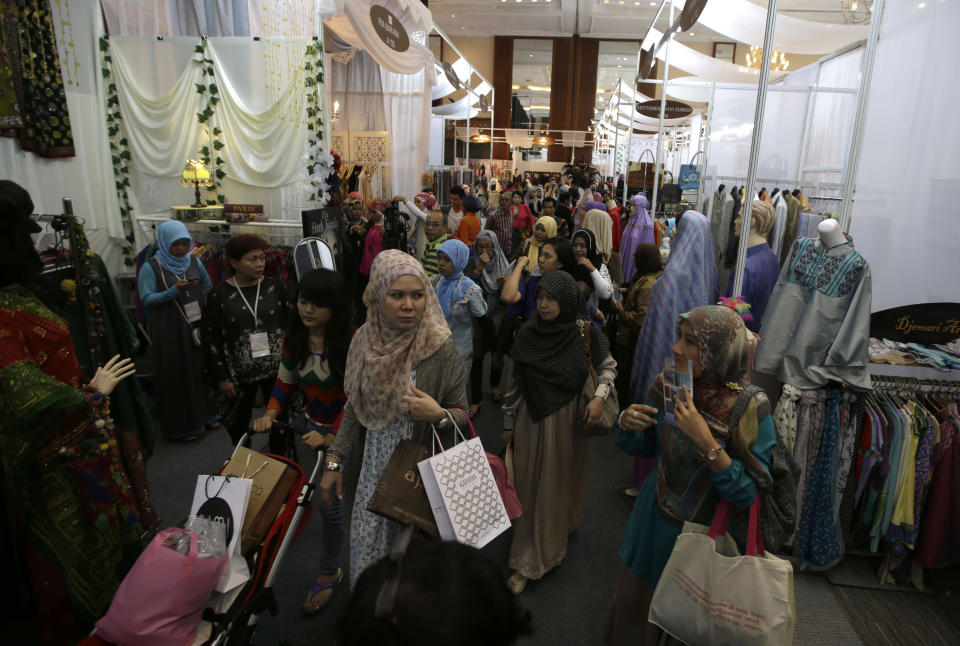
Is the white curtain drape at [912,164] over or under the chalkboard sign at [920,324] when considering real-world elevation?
over

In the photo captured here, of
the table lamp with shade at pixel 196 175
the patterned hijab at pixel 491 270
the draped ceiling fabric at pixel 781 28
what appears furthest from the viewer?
the draped ceiling fabric at pixel 781 28

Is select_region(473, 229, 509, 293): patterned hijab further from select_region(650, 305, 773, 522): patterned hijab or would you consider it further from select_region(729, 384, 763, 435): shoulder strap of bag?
select_region(729, 384, 763, 435): shoulder strap of bag

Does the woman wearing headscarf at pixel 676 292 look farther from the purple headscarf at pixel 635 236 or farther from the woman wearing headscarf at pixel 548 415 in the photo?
the purple headscarf at pixel 635 236

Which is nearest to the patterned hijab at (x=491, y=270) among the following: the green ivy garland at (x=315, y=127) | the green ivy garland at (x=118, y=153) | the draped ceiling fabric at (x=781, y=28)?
the green ivy garland at (x=315, y=127)

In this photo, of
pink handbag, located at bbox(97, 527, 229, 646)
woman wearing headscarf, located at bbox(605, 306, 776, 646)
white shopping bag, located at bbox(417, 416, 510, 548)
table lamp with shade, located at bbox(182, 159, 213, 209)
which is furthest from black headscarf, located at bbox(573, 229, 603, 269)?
table lamp with shade, located at bbox(182, 159, 213, 209)

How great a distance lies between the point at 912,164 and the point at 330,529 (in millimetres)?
4448

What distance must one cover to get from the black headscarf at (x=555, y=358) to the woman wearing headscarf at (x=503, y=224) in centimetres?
521

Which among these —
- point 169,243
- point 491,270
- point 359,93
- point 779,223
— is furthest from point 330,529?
point 359,93

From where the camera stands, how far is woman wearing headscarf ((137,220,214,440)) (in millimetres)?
3855

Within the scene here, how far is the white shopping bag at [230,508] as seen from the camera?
6.15 ft

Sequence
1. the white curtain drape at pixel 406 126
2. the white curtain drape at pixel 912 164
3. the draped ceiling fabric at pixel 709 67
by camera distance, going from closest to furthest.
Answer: the white curtain drape at pixel 912 164, the white curtain drape at pixel 406 126, the draped ceiling fabric at pixel 709 67

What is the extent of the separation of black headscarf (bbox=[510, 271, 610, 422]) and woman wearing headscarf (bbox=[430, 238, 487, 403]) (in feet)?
3.79

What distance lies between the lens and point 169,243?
3.79 m

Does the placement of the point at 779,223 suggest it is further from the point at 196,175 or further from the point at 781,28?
the point at 196,175
